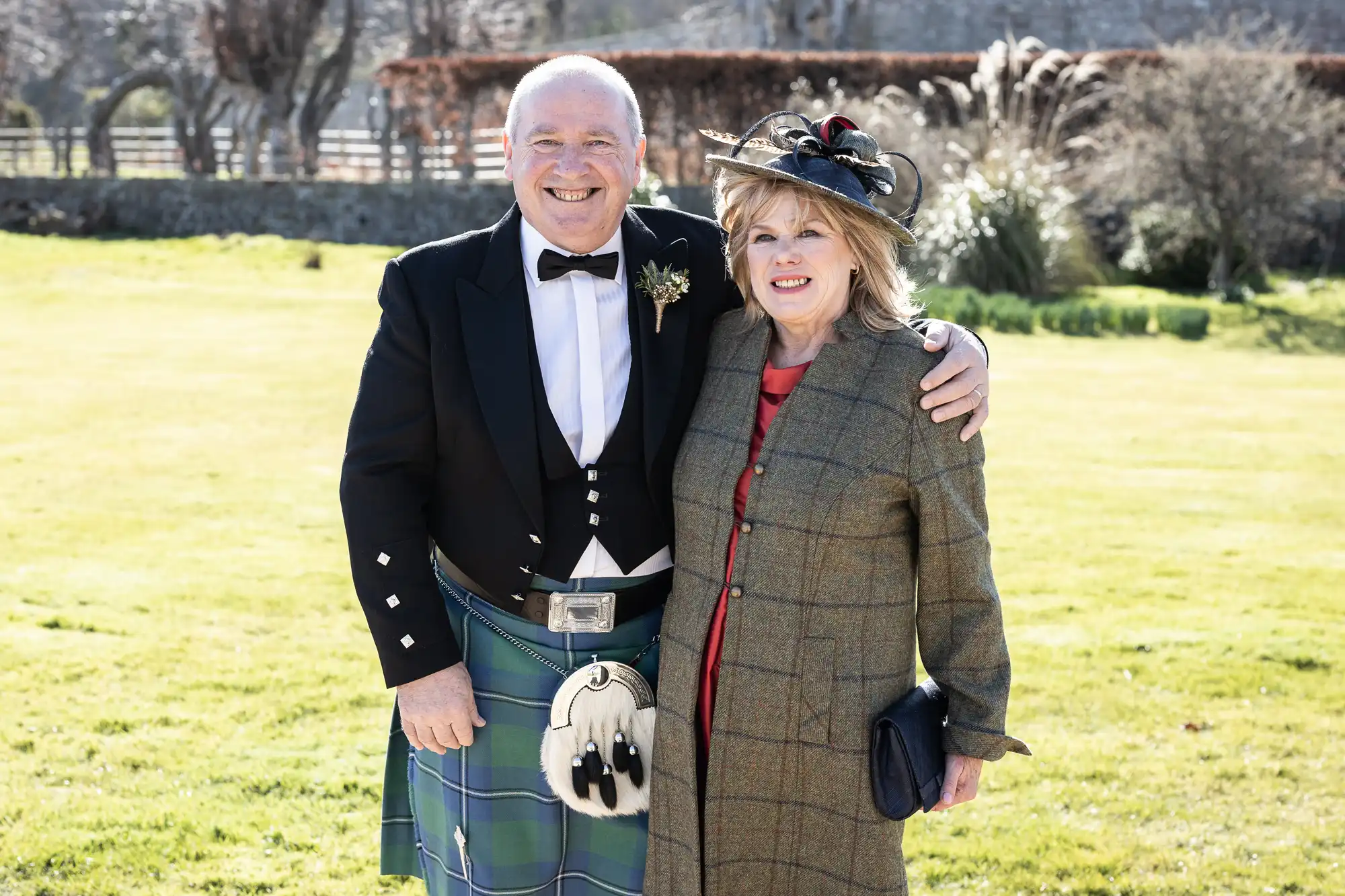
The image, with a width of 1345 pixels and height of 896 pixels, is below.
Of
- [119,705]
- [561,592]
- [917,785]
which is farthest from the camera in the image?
[119,705]

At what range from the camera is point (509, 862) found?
2.56m

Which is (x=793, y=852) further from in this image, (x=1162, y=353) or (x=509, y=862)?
(x=1162, y=353)

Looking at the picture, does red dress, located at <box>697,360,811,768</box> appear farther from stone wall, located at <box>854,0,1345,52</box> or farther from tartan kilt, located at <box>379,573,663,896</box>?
stone wall, located at <box>854,0,1345,52</box>

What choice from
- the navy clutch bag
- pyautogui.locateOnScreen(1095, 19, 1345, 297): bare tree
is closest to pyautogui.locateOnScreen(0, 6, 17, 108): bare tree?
pyautogui.locateOnScreen(1095, 19, 1345, 297): bare tree

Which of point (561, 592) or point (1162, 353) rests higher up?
point (561, 592)

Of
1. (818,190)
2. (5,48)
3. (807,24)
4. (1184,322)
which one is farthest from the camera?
(5,48)

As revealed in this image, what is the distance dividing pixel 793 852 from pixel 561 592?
656 millimetres

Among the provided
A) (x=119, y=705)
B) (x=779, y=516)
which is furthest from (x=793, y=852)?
(x=119, y=705)

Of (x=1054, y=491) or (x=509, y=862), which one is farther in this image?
(x=1054, y=491)

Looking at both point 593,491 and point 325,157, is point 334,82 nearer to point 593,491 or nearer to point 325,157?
point 325,157

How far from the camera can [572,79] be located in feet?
8.17

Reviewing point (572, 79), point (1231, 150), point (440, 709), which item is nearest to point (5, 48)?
point (1231, 150)

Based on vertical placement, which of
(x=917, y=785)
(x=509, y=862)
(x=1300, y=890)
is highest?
(x=917, y=785)

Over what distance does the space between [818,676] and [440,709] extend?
2.33 ft
